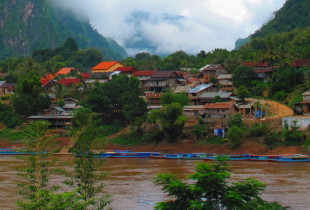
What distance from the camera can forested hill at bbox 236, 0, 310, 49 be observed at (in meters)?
87.9

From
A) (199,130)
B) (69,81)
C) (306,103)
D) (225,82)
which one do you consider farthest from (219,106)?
(69,81)

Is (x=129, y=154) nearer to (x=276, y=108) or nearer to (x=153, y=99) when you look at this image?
(x=153, y=99)

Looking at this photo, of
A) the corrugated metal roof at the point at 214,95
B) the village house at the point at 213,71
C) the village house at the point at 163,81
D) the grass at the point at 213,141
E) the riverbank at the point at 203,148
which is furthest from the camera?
the village house at the point at 213,71

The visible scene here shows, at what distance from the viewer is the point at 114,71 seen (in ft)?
244

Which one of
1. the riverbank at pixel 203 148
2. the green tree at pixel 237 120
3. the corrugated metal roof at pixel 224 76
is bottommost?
the riverbank at pixel 203 148

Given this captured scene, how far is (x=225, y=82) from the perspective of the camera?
61.4 metres

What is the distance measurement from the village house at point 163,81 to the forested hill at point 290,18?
3185cm

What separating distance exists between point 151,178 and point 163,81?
27.9 meters

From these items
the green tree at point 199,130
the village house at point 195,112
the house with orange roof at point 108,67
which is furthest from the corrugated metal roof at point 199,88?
the house with orange roof at point 108,67

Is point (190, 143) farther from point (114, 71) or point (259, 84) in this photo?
point (114, 71)

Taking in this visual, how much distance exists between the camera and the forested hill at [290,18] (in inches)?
3460

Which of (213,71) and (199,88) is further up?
(213,71)

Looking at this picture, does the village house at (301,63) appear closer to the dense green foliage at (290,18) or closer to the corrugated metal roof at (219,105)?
the corrugated metal roof at (219,105)

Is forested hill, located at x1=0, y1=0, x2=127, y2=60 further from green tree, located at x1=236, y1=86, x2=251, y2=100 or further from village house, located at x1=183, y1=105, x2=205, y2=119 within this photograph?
village house, located at x1=183, y1=105, x2=205, y2=119
